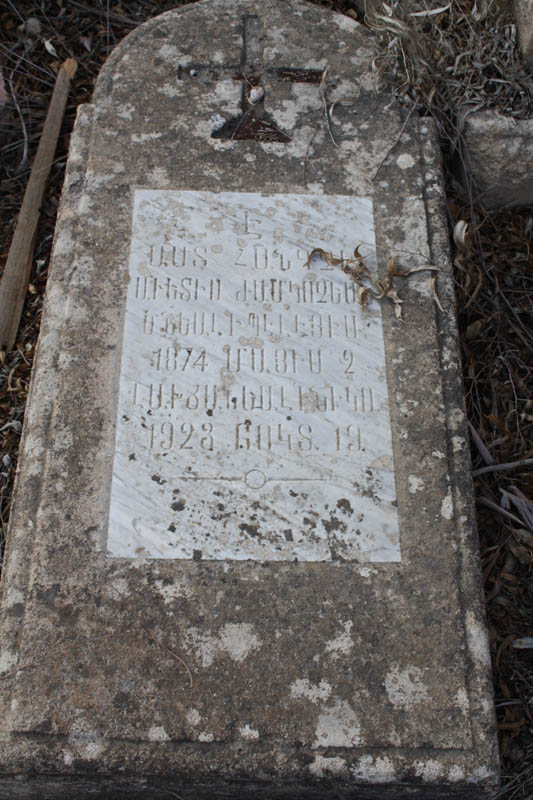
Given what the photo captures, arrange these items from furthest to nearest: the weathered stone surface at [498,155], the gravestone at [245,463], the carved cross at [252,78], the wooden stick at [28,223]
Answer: the wooden stick at [28,223] → the weathered stone surface at [498,155] → the carved cross at [252,78] → the gravestone at [245,463]

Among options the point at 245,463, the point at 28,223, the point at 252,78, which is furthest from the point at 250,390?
the point at 28,223

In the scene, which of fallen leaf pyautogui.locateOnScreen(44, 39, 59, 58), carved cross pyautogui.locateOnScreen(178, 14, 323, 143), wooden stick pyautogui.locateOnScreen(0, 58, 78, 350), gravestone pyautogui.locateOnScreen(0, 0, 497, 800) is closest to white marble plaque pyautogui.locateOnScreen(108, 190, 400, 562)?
gravestone pyautogui.locateOnScreen(0, 0, 497, 800)

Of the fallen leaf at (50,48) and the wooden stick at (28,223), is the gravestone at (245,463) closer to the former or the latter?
the wooden stick at (28,223)

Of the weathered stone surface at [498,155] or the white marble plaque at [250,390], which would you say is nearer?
the white marble plaque at [250,390]

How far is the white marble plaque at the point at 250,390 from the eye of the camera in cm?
219

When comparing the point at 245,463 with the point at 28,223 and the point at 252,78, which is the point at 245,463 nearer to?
the point at 252,78

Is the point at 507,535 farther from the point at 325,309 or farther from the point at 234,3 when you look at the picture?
the point at 234,3

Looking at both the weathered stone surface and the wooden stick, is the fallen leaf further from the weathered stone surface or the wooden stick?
the weathered stone surface

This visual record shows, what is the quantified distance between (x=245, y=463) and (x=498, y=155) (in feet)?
6.26

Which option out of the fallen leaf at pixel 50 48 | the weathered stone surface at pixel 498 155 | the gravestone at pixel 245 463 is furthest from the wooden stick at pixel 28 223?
the weathered stone surface at pixel 498 155

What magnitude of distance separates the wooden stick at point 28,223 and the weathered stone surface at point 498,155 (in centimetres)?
207

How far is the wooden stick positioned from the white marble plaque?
0.92 m

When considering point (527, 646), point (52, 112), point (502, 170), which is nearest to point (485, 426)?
point (527, 646)

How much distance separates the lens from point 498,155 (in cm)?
302
